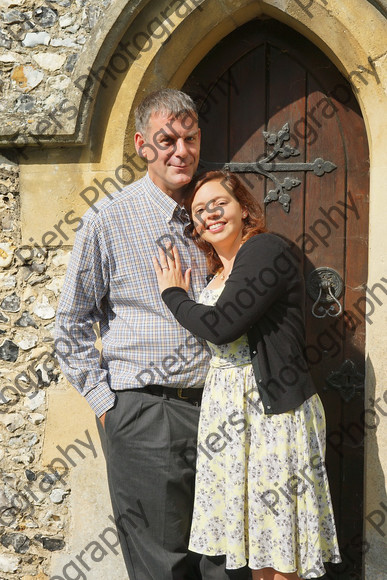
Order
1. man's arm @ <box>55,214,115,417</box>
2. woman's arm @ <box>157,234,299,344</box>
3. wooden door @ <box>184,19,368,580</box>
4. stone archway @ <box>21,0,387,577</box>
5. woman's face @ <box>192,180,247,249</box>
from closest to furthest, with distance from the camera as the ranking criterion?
woman's arm @ <box>157,234,299,344</box> → woman's face @ <box>192,180,247,249</box> → man's arm @ <box>55,214,115,417</box> → stone archway @ <box>21,0,387,577</box> → wooden door @ <box>184,19,368,580</box>

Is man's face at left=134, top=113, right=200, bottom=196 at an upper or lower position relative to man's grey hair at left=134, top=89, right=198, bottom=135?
lower

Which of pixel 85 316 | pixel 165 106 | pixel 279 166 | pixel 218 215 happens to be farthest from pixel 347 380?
pixel 165 106

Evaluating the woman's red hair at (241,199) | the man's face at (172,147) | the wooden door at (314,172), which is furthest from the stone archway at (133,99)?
the woman's red hair at (241,199)

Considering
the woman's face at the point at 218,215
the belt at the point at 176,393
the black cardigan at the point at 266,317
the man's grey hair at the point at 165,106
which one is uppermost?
the man's grey hair at the point at 165,106

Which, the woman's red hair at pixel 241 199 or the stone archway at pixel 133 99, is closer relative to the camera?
the woman's red hair at pixel 241 199

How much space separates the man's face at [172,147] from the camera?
2418 millimetres

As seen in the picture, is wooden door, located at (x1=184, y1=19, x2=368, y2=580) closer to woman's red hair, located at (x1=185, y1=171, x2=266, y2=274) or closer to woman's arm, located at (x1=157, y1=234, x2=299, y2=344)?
woman's red hair, located at (x1=185, y1=171, x2=266, y2=274)

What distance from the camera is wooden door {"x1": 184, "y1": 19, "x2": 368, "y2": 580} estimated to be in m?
3.00

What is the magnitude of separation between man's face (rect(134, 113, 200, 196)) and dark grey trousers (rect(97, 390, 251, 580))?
0.82 metres

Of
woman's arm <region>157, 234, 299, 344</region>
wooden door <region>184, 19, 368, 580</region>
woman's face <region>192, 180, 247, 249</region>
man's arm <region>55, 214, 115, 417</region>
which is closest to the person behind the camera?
woman's arm <region>157, 234, 299, 344</region>

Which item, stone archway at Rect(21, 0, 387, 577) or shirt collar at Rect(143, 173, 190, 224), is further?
stone archway at Rect(21, 0, 387, 577)

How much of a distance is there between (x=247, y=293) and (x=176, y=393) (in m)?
0.52

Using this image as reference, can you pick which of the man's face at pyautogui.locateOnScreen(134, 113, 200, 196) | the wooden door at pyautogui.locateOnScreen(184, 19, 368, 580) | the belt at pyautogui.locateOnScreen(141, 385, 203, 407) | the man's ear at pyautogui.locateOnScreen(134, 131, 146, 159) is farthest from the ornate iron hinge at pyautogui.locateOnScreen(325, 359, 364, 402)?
the man's ear at pyautogui.locateOnScreen(134, 131, 146, 159)

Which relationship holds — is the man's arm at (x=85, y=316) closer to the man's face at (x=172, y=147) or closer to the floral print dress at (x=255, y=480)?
the man's face at (x=172, y=147)
